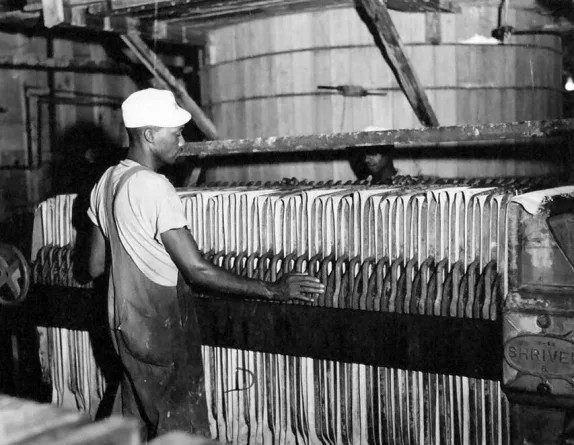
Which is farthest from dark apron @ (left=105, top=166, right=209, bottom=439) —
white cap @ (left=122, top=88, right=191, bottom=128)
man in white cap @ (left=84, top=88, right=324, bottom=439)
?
white cap @ (left=122, top=88, right=191, bottom=128)

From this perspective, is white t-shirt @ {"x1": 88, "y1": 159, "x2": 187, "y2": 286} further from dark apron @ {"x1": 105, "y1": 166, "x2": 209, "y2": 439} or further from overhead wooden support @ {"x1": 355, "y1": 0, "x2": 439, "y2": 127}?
overhead wooden support @ {"x1": 355, "y1": 0, "x2": 439, "y2": 127}

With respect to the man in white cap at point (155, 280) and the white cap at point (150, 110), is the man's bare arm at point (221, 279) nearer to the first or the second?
Answer: the man in white cap at point (155, 280)

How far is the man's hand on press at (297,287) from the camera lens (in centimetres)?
257

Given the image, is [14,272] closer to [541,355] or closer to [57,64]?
[541,355]

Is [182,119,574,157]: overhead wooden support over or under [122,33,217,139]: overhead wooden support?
under

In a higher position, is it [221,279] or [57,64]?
[57,64]

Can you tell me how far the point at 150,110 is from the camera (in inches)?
107

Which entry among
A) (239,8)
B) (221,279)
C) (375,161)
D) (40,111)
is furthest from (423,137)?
(40,111)

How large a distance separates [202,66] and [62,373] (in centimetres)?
356

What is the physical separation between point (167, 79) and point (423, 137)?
3301 millimetres

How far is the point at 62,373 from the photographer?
3.82 metres

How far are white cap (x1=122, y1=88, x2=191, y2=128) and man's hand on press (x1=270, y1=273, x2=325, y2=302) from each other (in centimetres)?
81

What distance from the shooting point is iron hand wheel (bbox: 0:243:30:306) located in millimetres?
3562

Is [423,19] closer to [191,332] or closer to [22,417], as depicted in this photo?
[191,332]
